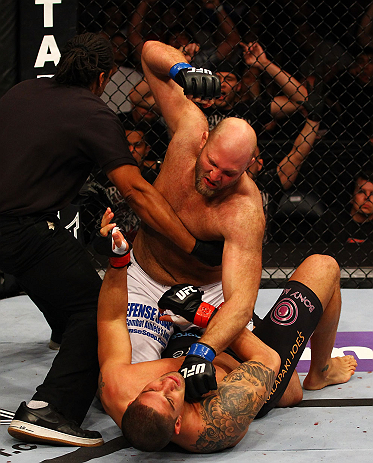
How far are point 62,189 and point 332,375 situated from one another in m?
1.02

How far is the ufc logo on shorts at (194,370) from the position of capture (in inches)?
52.4

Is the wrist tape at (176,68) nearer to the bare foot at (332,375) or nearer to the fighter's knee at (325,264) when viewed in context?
the fighter's knee at (325,264)

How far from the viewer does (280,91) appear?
341 cm

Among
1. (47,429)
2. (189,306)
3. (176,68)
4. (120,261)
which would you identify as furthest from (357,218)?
(47,429)

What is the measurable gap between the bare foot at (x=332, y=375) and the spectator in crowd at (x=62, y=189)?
0.52 m

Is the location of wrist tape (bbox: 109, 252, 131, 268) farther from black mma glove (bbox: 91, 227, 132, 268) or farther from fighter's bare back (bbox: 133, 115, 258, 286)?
fighter's bare back (bbox: 133, 115, 258, 286)

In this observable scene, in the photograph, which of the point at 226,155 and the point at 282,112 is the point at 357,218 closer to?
the point at 282,112

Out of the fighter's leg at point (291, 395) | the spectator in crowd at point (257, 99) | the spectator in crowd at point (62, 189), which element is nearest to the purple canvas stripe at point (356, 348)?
the fighter's leg at point (291, 395)

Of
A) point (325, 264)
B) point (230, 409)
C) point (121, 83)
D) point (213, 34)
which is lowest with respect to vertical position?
point (230, 409)

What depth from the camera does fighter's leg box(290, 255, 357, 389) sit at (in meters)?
1.76

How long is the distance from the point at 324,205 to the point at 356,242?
1.19 ft

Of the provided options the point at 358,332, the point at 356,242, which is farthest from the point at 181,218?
the point at 356,242

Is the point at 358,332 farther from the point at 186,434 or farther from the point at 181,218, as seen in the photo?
the point at 186,434

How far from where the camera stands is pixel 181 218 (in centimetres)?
179
